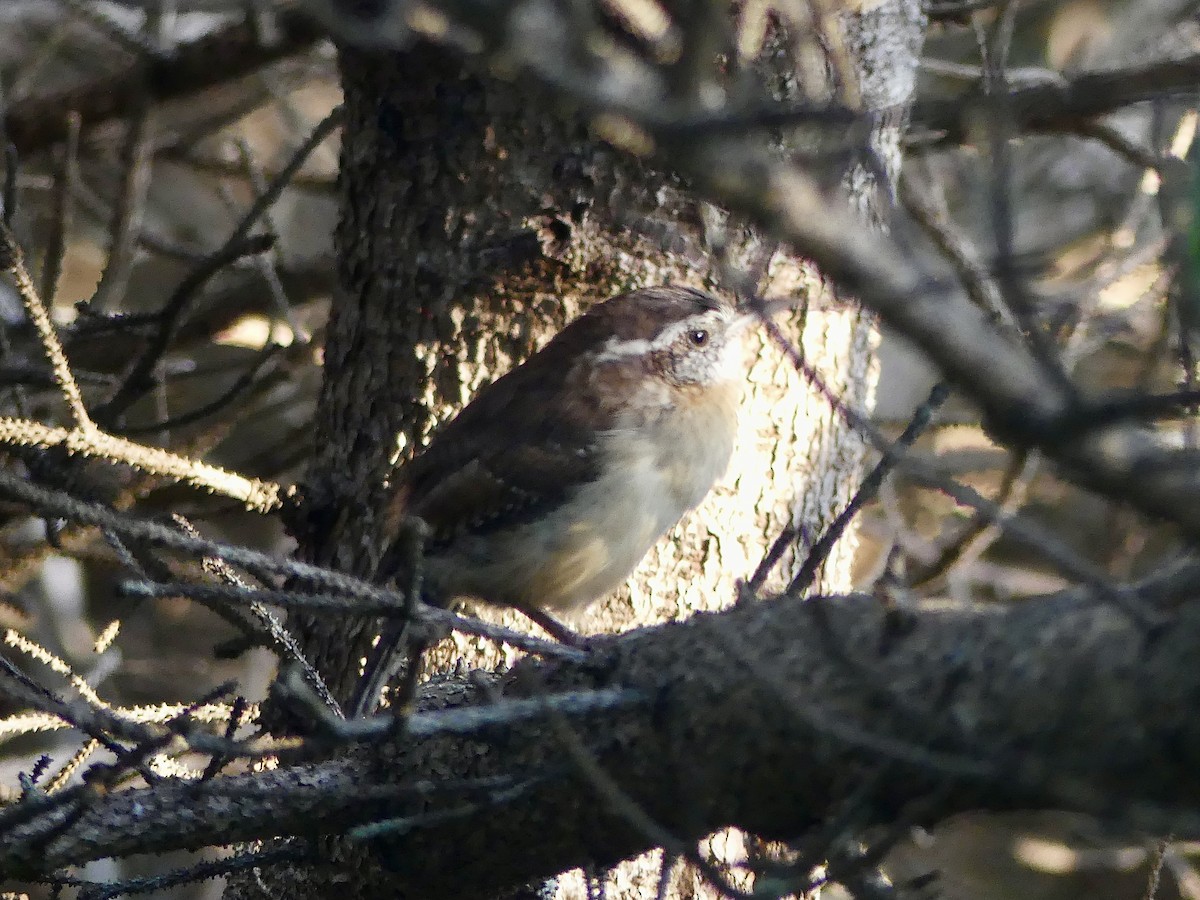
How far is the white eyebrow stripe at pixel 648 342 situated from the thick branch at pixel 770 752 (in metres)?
1.24

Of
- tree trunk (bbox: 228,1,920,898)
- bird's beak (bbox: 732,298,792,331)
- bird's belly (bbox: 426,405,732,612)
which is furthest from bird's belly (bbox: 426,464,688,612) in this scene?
bird's beak (bbox: 732,298,792,331)

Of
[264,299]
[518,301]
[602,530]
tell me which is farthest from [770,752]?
[264,299]

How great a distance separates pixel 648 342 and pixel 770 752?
184cm

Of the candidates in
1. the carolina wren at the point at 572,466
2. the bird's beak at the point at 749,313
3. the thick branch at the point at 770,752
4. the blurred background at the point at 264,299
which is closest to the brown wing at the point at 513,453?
the carolina wren at the point at 572,466

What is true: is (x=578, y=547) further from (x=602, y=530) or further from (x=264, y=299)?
(x=264, y=299)

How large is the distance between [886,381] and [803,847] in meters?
6.23

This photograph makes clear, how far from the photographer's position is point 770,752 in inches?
93.5

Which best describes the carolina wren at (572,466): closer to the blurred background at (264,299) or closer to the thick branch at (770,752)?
the blurred background at (264,299)

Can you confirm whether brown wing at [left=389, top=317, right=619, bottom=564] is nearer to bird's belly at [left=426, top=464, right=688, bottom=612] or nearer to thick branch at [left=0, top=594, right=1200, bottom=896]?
bird's belly at [left=426, top=464, right=688, bottom=612]

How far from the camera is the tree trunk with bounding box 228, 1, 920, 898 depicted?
4.01m

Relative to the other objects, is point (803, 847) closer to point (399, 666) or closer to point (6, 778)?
point (399, 666)

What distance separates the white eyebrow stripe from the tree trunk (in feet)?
0.59

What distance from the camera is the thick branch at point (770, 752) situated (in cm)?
194

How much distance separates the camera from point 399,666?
147 inches
